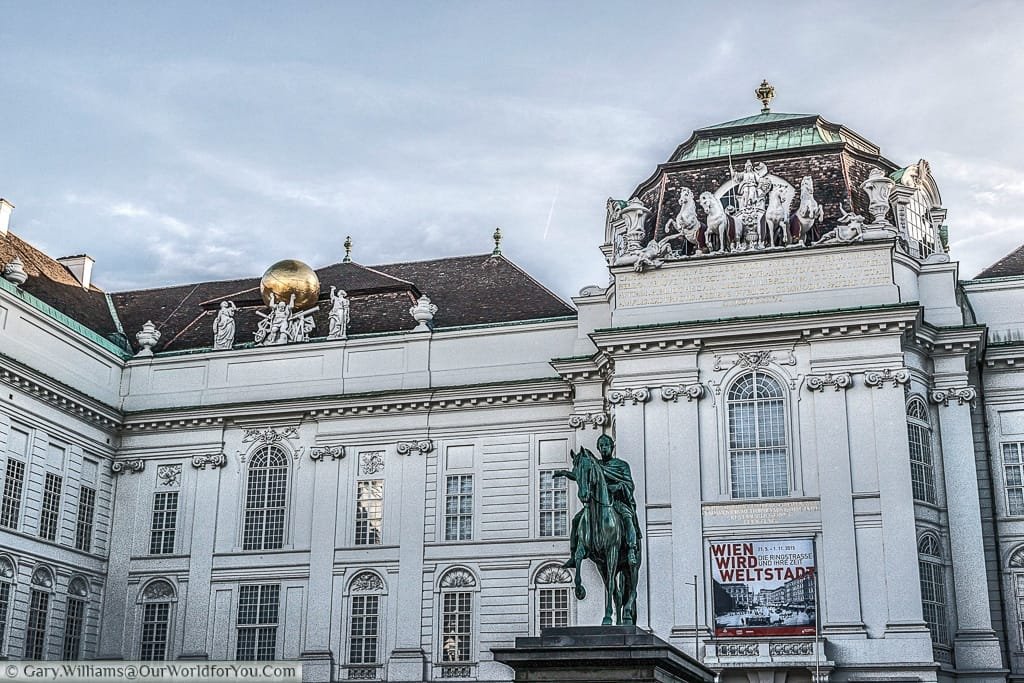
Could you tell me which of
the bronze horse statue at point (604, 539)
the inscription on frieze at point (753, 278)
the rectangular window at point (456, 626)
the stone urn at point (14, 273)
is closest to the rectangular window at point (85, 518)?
the stone urn at point (14, 273)

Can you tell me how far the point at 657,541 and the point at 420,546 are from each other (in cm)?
779

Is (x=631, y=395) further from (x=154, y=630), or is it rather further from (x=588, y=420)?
(x=154, y=630)

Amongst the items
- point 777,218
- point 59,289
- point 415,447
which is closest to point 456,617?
point 415,447

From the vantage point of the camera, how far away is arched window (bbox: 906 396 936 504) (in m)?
33.4

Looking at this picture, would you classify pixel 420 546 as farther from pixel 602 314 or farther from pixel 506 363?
pixel 602 314

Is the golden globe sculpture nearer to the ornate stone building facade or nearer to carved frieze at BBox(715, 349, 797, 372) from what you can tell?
the ornate stone building facade

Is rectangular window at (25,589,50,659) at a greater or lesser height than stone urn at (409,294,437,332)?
lesser

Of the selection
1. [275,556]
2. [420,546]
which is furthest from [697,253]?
[275,556]

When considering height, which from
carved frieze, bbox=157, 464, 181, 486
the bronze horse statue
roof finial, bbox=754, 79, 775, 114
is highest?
roof finial, bbox=754, 79, 775, 114

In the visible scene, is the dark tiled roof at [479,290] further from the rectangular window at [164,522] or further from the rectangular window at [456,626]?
the rectangular window at [164,522]

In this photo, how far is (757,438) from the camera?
33.9m

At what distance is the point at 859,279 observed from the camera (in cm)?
3428

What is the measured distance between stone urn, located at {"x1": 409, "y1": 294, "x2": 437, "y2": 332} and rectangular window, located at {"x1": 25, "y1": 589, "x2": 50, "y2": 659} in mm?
12999

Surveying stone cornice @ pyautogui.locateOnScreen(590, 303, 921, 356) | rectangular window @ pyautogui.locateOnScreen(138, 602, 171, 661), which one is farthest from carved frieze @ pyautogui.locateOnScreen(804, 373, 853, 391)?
rectangular window @ pyautogui.locateOnScreen(138, 602, 171, 661)
